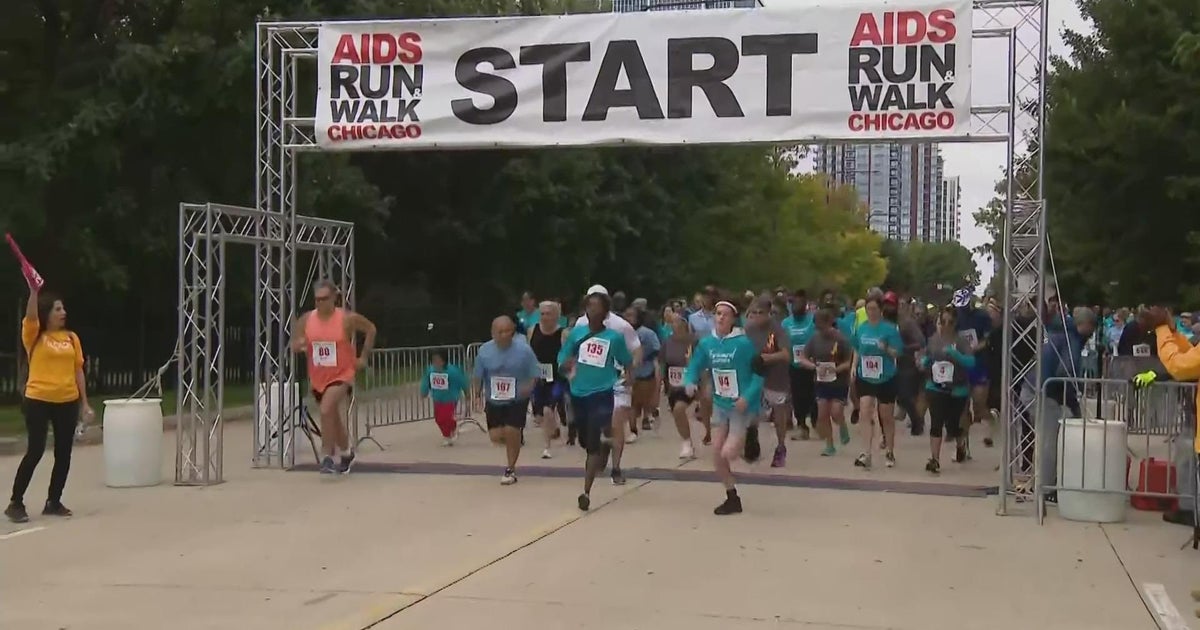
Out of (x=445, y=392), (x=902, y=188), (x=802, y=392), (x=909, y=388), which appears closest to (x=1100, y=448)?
(x=802, y=392)

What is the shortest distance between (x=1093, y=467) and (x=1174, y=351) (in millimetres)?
1546

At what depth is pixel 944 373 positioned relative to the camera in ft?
45.5

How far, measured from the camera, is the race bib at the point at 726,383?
35.1 feet

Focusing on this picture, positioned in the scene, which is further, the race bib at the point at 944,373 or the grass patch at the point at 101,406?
the grass patch at the point at 101,406

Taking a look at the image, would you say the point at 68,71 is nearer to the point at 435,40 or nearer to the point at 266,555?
the point at 435,40

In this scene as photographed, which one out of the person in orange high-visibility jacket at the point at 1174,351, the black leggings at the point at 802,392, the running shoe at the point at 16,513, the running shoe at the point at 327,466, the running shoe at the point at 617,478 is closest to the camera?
the person in orange high-visibility jacket at the point at 1174,351

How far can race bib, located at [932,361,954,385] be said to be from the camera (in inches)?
545

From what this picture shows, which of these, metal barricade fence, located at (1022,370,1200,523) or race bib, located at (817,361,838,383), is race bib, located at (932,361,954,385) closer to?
race bib, located at (817,361,838,383)

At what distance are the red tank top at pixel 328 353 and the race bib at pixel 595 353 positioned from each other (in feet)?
8.58

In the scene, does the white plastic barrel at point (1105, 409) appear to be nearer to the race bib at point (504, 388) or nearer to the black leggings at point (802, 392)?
the black leggings at point (802, 392)

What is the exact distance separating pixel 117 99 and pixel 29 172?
7.05 feet

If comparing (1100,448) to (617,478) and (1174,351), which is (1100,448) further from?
(617,478)

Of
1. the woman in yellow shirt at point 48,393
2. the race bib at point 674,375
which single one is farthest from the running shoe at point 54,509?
the race bib at point 674,375

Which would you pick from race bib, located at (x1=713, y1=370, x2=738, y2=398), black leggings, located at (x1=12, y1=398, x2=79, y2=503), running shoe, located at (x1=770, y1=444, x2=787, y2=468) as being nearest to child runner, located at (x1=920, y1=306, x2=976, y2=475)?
running shoe, located at (x1=770, y1=444, x2=787, y2=468)
